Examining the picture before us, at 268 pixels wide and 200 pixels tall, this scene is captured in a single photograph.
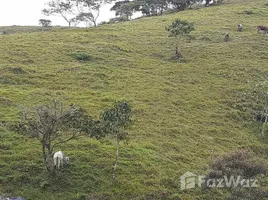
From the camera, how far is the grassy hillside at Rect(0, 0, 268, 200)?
23.9 metres

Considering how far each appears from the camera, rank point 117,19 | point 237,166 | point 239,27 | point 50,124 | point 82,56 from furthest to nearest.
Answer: point 117,19
point 239,27
point 82,56
point 237,166
point 50,124

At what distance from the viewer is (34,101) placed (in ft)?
110

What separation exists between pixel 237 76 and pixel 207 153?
1843cm

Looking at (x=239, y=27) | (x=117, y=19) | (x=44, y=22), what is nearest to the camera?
(x=239, y=27)

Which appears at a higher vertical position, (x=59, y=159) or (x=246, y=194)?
(x=59, y=159)

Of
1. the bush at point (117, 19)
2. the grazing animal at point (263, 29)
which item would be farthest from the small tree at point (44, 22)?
the grazing animal at point (263, 29)

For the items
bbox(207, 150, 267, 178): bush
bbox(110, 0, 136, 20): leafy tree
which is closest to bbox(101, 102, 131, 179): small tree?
bbox(207, 150, 267, 178): bush

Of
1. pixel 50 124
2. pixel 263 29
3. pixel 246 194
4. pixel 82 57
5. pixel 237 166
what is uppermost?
pixel 263 29

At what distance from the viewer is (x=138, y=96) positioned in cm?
3819

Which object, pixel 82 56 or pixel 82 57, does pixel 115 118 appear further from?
pixel 82 56

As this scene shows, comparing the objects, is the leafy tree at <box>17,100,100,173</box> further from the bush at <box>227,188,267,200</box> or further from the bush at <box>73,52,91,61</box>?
the bush at <box>73,52,91,61</box>

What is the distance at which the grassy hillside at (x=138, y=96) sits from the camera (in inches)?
942

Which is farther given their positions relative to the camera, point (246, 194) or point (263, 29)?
point (263, 29)

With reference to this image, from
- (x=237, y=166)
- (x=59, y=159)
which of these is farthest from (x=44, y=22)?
(x=237, y=166)
